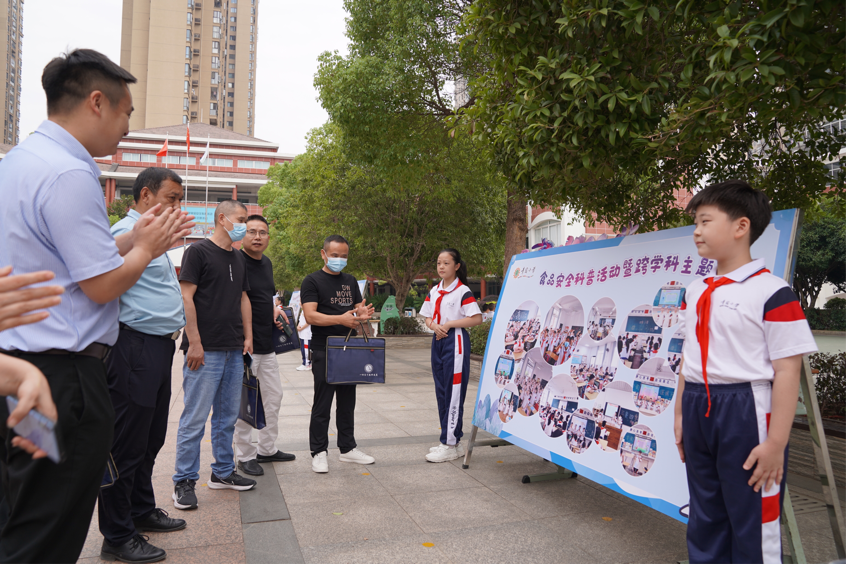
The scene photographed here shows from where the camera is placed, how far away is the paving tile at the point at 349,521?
3.43 meters

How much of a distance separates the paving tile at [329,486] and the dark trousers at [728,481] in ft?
7.97

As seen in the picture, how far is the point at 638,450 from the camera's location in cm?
319

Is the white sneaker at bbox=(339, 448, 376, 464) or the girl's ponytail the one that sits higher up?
the girl's ponytail

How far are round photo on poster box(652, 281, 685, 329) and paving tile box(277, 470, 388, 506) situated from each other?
7.66 ft

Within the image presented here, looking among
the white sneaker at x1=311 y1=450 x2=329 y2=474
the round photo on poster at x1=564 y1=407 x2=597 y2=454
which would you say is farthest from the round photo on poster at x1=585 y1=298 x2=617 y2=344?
the white sneaker at x1=311 y1=450 x2=329 y2=474

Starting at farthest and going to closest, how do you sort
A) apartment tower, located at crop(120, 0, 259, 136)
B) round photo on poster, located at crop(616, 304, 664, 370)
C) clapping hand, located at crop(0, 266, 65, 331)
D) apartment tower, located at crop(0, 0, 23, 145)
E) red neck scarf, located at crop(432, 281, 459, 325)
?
apartment tower, located at crop(0, 0, 23, 145) < apartment tower, located at crop(120, 0, 259, 136) < red neck scarf, located at crop(432, 281, 459, 325) < round photo on poster, located at crop(616, 304, 664, 370) < clapping hand, located at crop(0, 266, 65, 331)

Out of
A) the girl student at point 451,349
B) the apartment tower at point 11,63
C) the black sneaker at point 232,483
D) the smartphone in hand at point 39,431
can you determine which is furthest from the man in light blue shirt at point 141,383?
the apartment tower at point 11,63

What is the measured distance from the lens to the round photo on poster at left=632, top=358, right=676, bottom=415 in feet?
10.1

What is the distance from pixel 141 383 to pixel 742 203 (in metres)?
3.17

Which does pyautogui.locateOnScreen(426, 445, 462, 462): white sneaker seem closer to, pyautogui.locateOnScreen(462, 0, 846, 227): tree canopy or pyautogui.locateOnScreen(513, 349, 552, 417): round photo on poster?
pyautogui.locateOnScreen(513, 349, 552, 417): round photo on poster

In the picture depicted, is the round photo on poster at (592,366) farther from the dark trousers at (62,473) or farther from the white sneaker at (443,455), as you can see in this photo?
the dark trousers at (62,473)

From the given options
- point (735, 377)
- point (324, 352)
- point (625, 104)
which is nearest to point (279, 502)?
point (324, 352)

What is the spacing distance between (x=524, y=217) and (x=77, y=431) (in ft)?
36.0

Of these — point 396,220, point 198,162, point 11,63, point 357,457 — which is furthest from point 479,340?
point 11,63
